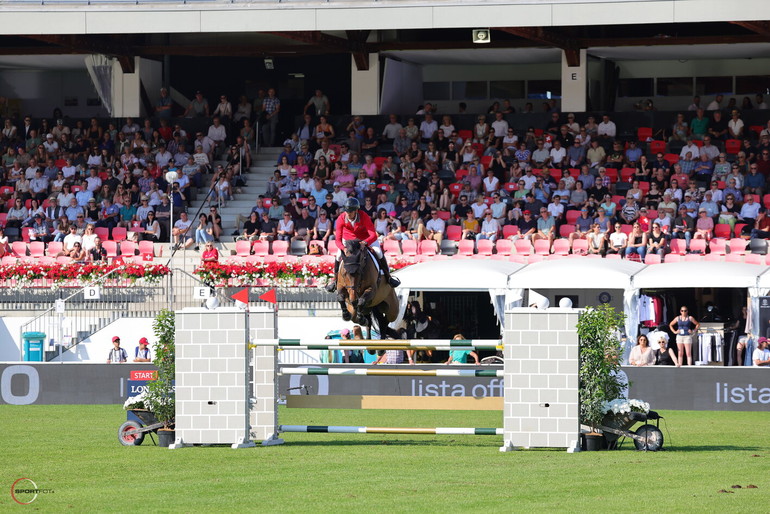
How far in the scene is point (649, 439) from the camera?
1369cm

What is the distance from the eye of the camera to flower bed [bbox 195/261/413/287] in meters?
25.8

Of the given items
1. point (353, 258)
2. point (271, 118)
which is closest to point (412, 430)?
point (353, 258)

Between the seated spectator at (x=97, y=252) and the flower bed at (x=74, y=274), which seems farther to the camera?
the seated spectator at (x=97, y=252)

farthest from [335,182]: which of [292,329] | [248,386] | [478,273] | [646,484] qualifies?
[646,484]

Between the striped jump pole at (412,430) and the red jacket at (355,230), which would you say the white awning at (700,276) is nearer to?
the red jacket at (355,230)

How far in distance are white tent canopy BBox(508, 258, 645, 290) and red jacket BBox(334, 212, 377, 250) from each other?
340 inches

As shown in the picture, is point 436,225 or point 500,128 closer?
point 436,225

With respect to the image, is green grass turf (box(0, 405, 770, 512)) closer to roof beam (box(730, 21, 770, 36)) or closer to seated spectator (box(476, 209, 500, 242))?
seated spectator (box(476, 209, 500, 242))

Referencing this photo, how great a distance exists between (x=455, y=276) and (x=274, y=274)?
4.44 m

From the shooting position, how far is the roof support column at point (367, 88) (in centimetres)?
3416

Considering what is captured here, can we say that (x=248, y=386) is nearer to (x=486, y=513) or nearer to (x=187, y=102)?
(x=486, y=513)

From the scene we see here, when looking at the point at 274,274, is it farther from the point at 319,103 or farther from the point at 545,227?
the point at 319,103

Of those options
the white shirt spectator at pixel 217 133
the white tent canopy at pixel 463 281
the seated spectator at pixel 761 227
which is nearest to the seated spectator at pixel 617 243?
the seated spectator at pixel 761 227

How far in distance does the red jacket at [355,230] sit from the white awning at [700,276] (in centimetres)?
922
